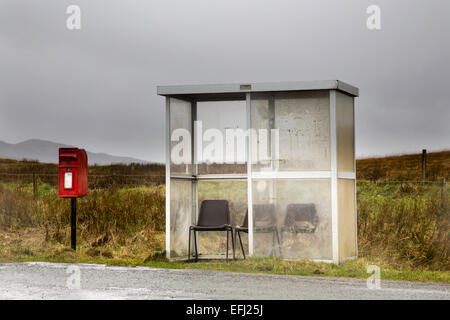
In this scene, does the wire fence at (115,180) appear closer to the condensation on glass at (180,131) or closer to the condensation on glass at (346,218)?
the condensation on glass at (180,131)

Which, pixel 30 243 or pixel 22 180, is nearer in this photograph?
pixel 30 243

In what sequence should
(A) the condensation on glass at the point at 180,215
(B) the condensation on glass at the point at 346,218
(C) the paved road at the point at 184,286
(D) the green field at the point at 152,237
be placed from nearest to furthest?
(C) the paved road at the point at 184,286, (D) the green field at the point at 152,237, (B) the condensation on glass at the point at 346,218, (A) the condensation on glass at the point at 180,215

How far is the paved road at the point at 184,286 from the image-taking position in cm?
941

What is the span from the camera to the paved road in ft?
30.9

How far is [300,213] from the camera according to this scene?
1331cm

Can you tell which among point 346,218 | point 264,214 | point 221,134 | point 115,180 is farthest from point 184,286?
point 115,180

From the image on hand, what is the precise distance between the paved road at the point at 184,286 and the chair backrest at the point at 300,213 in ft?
6.52

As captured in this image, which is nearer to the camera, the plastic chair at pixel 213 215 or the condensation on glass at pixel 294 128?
the condensation on glass at pixel 294 128

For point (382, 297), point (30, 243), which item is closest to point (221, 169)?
point (30, 243)

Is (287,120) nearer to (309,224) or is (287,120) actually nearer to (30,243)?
(309,224)

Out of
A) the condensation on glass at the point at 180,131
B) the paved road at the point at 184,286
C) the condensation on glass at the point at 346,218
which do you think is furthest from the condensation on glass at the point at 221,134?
the paved road at the point at 184,286

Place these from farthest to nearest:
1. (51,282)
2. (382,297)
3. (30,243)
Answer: (30,243) < (51,282) < (382,297)

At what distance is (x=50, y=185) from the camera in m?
33.3
